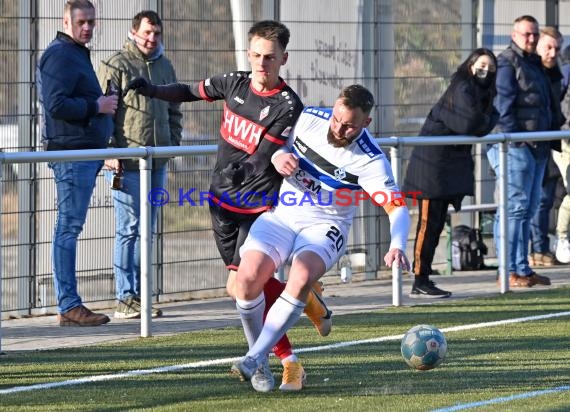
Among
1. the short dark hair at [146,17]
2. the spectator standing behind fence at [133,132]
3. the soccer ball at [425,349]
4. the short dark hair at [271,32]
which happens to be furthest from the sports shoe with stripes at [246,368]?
the short dark hair at [146,17]

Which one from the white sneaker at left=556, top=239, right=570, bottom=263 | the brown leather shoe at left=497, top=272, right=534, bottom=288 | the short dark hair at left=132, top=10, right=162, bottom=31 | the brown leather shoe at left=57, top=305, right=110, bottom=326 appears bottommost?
the brown leather shoe at left=57, top=305, right=110, bottom=326

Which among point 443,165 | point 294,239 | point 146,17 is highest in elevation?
point 146,17

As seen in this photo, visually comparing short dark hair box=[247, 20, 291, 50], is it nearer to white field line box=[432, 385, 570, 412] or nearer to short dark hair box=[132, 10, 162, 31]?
white field line box=[432, 385, 570, 412]

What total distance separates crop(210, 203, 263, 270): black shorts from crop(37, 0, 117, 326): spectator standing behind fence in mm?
2011

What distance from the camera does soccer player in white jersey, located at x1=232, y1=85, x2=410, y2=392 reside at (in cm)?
786

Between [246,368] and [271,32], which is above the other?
[271,32]

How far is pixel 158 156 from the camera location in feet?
33.0

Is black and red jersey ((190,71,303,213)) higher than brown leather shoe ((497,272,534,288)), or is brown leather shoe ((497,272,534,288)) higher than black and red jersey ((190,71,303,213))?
black and red jersey ((190,71,303,213))

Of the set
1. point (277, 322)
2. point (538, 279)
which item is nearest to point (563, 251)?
point (538, 279)

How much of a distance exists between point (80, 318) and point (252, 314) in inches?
115

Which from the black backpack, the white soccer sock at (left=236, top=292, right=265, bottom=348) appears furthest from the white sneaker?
the white soccer sock at (left=236, top=292, right=265, bottom=348)

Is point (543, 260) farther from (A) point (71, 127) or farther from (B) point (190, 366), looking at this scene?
(B) point (190, 366)

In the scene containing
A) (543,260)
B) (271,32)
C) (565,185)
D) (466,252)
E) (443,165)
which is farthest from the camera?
(565,185)

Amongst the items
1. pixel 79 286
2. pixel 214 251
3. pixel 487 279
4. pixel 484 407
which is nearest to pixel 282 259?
pixel 484 407
